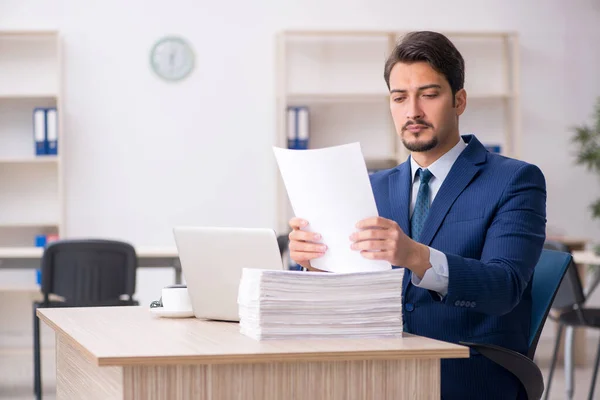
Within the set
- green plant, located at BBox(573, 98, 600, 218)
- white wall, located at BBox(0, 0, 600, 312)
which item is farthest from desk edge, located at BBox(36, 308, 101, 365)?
green plant, located at BBox(573, 98, 600, 218)

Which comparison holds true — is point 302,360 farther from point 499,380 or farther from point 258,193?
point 258,193

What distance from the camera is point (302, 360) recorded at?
1.45m

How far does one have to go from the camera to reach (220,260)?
6.17 feet

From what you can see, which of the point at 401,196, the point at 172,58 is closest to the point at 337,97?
the point at 172,58

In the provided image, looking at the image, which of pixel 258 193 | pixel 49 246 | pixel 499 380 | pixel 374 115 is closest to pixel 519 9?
pixel 374 115

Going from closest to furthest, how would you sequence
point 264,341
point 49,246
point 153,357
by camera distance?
point 153,357 → point 264,341 → point 49,246

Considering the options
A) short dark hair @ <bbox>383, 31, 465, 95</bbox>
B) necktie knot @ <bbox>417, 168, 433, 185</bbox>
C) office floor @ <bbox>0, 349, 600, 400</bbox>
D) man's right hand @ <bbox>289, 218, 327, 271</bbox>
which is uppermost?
short dark hair @ <bbox>383, 31, 465, 95</bbox>

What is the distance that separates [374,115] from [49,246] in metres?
3.14

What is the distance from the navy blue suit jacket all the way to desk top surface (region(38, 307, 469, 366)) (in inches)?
10.2

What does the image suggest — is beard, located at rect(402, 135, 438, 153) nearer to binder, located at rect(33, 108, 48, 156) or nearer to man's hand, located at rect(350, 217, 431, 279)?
man's hand, located at rect(350, 217, 431, 279)

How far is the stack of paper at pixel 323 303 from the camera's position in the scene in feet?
5.09

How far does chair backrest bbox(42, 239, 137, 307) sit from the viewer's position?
14.8ft

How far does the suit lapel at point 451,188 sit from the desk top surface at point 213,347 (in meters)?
0.40

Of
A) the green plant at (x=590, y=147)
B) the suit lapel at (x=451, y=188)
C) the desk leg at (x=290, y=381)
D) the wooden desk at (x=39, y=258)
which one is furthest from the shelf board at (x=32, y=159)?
the desk leg at (x=290, y=381)
